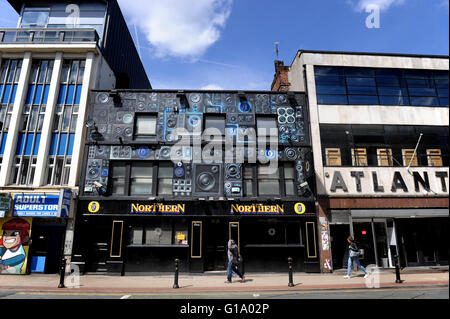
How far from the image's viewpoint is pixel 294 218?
1552cm

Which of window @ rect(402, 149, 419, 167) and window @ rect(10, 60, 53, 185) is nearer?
window @ rect(402, 149, 419, 167)

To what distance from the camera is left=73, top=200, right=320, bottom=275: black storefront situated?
1478 cm

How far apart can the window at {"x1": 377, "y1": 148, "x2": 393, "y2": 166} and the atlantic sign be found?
37 cm

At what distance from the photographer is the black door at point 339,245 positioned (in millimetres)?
15102

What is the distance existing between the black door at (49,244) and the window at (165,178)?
5.91m

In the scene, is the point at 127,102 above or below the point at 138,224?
above

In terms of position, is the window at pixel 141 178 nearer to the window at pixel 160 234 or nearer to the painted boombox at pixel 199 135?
the painted boombox at pixel 199 135

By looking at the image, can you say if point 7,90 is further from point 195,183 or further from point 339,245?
point 339,245

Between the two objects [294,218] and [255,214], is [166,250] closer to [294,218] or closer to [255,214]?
[255,214]

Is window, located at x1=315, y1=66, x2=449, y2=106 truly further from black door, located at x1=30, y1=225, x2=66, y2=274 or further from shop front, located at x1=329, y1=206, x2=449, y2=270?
black door, located at x1=30, y1=225, x2=66, y2=274

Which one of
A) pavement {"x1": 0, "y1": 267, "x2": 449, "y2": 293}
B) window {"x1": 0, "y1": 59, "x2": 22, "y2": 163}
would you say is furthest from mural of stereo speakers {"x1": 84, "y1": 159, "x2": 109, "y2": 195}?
window {"x1": 0, "y1": 59, "x2": 22, "y2": 163}
